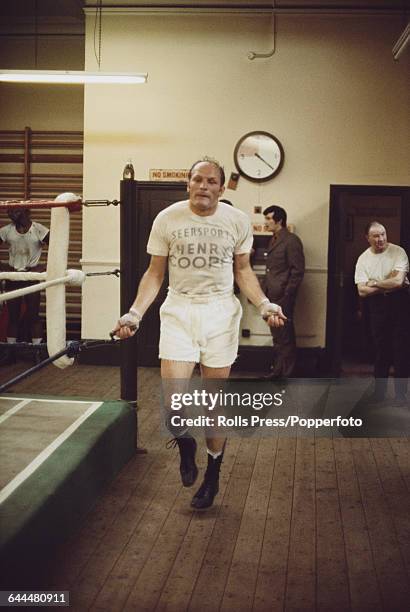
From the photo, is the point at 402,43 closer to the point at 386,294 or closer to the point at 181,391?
the point at 386,294

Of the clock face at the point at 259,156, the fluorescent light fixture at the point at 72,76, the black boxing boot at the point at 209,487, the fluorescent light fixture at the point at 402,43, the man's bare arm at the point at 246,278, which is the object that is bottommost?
the black boxing boot at the point at 209,487

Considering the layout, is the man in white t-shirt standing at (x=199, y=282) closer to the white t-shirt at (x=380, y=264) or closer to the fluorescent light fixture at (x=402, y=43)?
the white t-shirt at (x=380, y=264)

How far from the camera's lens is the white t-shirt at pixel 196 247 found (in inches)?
134

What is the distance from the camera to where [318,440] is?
5098 mm

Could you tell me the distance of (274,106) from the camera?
769cm

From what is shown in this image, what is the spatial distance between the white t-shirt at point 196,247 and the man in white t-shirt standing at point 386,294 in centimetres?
275

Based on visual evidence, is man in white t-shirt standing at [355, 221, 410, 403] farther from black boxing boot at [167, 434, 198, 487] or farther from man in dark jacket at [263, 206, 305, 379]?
black boxing boot at [167, 434, 198, 487]

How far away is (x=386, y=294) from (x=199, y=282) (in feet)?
9.79

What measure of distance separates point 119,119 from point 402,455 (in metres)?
4.80

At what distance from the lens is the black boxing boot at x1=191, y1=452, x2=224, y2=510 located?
142 inches

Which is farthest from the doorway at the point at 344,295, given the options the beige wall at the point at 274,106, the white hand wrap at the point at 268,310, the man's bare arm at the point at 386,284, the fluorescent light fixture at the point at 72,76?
the white hand wrap at the point at 268,310

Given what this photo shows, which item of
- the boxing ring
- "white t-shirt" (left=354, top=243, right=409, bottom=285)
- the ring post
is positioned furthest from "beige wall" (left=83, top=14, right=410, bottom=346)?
the boxing ring

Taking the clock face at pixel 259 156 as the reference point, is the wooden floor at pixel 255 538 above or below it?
below

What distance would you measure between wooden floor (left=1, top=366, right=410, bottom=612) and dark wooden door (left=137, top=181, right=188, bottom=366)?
10.2 ft
